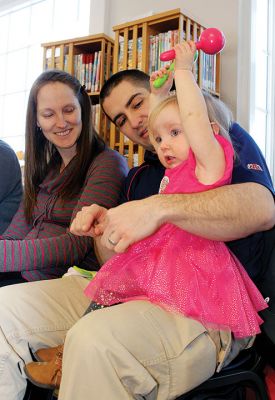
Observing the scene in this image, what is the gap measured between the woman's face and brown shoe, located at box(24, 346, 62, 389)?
3.13 feet

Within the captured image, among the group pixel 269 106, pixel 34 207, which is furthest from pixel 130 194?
pixel 269 106

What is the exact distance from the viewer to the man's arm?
35.3 inches

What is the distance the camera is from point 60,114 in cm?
170

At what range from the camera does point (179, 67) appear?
1.00 m

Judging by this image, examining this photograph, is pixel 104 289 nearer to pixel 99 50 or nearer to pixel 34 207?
pixel 34 207

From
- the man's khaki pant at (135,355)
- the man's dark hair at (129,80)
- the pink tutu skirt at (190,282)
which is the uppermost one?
the man's dark hair at (129,80)

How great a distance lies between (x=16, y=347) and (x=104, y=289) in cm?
33

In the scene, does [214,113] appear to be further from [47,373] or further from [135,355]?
[47,373]

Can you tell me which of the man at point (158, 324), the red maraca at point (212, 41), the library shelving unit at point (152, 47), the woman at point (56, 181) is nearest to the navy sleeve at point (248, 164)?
→ the man at point (158, 324)

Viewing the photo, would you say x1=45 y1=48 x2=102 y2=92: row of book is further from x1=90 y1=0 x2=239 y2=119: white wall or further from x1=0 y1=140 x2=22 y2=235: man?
x1=0 y1=140 x2=22 y2=235: man

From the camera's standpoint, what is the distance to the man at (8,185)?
1791 millimetres

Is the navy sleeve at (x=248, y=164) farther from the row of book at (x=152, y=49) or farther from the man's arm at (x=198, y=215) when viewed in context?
the row of book at (x=152, y=49)

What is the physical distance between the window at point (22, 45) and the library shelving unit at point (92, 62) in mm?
880

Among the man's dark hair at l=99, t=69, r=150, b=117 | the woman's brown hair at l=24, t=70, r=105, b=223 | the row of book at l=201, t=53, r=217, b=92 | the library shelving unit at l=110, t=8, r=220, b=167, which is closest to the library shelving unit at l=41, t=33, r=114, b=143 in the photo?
the library shelving unit at l=110, t=8, r=220, b=167
